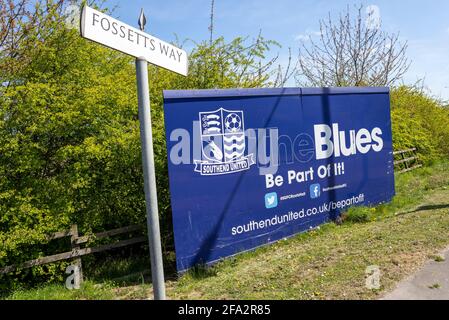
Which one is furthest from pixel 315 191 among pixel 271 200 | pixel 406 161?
pixel 406 161

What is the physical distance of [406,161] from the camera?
1641 centimetres

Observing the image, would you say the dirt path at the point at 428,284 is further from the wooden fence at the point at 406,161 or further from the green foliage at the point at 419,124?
the green foliage at the point at 419,124

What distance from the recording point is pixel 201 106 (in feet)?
19.9

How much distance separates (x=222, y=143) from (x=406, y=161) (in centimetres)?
1215

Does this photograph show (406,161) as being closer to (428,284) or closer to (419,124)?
(419,124)

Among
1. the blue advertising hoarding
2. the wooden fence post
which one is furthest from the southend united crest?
the wooden fence post

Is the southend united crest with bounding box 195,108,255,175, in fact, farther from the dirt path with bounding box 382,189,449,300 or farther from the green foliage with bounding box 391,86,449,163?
the green foliage with bounding box 391,86,449,163

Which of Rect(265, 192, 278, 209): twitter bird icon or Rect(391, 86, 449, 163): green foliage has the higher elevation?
Rect(391, 86, 449, 163): green foliage

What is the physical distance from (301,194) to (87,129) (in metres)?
3.58

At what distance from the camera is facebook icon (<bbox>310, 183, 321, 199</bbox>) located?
25.3ft

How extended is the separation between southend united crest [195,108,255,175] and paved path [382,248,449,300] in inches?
106

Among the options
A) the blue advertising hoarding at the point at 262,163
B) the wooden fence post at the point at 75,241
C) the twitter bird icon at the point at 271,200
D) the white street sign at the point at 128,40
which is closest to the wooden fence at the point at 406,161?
the blue advertising hoarding at the point at 262,163
